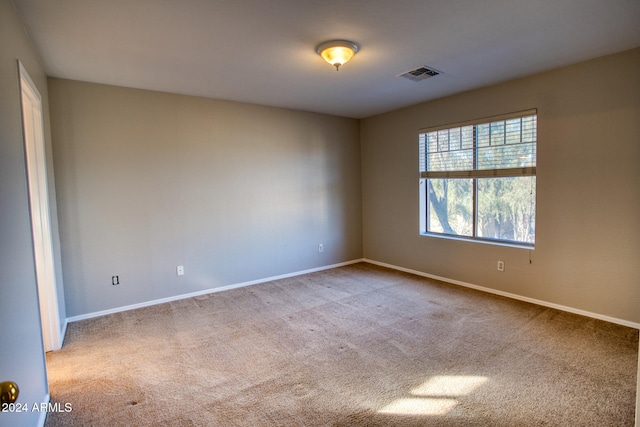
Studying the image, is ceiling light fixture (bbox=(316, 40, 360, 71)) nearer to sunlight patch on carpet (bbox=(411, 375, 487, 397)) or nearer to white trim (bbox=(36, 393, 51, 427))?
sunlight patch on carpet (bbox=(411, 375, 487, 397))

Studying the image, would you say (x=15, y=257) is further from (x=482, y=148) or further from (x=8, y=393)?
(x=482, y=148)

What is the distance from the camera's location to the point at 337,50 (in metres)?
2.67

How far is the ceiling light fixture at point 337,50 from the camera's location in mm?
2613

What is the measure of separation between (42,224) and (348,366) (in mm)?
2785

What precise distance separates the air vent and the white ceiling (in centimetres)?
10

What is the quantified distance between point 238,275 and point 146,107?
94.4 inches

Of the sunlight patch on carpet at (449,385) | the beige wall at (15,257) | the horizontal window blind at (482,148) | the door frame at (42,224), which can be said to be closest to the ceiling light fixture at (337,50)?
the beige wall at (15,257)

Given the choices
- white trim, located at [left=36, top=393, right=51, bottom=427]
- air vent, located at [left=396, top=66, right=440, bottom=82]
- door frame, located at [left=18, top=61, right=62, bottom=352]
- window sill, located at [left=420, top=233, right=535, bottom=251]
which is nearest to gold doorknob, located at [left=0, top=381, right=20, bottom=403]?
white trim, located at [left=36, top=393, right=51, bottom=427]

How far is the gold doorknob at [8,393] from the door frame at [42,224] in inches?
87.4

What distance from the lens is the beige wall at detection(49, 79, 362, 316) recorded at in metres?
3.46

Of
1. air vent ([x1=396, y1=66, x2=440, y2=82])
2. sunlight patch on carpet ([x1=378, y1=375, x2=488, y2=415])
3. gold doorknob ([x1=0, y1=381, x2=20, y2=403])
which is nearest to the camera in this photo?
gold doorknob ([x1=0, y1=381, x2=20, y2=403])

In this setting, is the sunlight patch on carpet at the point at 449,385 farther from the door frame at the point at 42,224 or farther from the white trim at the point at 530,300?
the door frame at the point at 42,224

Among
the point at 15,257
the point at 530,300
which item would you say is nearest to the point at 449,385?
the point at 530,300

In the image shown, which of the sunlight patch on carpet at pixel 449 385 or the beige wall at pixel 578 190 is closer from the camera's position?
the sunlight patch on carpet at pixel 449 385
